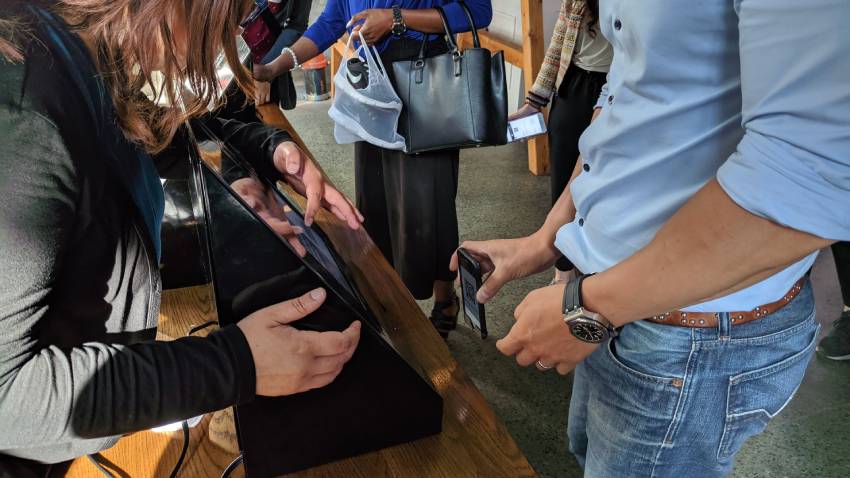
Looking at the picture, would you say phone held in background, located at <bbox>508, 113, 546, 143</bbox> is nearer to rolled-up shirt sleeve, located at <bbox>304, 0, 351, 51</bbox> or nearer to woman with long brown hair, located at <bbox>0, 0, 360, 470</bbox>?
rolled-up shirt sleeve, located at <bbox>304, 0, 351, 51</bbox>

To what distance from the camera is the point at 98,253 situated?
0.67 meters

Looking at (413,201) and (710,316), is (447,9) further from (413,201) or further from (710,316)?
(710,316)

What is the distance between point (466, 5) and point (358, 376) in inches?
50.2

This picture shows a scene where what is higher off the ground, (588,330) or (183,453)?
(588,330)

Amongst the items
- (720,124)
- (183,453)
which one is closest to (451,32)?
(720,124)

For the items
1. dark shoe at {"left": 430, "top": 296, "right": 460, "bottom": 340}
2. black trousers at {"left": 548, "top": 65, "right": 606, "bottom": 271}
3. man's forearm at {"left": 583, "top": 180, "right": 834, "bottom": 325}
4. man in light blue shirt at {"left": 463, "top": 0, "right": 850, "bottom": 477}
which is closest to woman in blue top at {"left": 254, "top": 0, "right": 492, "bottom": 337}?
dark shoe at {"left": 430, "top": 296, "right": 460, "bottom": 340}

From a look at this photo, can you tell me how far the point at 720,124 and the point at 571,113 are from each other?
1.64 meters

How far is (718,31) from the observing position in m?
0.52

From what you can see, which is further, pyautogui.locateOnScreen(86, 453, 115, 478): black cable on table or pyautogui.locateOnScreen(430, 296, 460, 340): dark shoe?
pyautogui.locateOnScreen(430, 296, 460, 340): dark shoe

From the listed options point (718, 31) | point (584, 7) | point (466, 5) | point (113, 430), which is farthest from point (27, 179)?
point (584, 7)

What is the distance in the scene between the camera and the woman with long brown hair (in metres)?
0.52

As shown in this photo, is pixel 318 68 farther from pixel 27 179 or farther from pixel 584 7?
pixel 27 179

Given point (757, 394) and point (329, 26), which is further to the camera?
point (329, 26)

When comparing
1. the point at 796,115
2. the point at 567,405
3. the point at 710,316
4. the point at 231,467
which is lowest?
the point at 567,405
